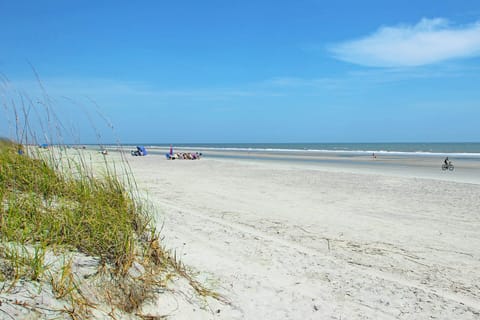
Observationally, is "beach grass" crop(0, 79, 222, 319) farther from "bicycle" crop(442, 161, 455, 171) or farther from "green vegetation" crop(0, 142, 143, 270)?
"bicycle" crop(442, 161, 455, 171)

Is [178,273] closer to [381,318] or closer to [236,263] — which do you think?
[236,263]

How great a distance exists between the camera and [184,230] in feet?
16.7

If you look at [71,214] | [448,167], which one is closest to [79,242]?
[71,214]

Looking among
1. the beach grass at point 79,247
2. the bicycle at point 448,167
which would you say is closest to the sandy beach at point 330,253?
the beach grass at point 79,247

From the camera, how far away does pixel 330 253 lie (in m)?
4.48

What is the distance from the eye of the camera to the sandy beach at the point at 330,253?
3113 millimetres

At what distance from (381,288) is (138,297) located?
2271 mm

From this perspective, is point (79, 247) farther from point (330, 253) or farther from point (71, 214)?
point (330, 253)

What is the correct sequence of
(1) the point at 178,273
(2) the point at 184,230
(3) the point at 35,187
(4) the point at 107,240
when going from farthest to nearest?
(2) the point at 184,230 < (3) the point at 35,187 < (1) the point at 178,273 < (4) the point at 107,240

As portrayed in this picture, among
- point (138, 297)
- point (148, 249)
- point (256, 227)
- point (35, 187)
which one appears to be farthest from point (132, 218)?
point (256, 227)

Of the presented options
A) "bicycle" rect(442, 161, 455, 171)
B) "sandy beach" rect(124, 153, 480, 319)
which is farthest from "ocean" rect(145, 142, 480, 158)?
"sandy beach" rect(124, 153, 480, 319)

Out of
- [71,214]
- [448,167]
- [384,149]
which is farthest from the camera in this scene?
[384,149]

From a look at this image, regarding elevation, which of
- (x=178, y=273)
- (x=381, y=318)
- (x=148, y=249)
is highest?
(x=148, y=249)

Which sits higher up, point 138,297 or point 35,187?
point 35,187
